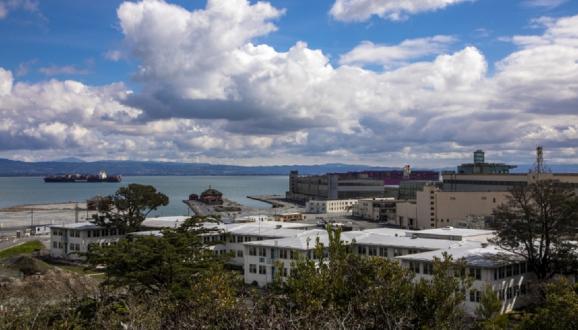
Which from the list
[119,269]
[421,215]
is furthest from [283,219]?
[119,269]

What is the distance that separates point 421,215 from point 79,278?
61.7m

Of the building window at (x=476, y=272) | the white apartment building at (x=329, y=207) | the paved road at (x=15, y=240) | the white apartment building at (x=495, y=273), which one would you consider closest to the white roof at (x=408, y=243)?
the white apartment building at (x=495, y=273)

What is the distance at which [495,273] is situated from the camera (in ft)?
108

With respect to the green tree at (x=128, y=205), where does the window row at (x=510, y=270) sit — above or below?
below

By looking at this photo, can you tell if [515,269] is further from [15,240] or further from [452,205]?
[15,240]

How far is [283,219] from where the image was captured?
320 feet

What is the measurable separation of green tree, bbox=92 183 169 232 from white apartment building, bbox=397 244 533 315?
3439cm

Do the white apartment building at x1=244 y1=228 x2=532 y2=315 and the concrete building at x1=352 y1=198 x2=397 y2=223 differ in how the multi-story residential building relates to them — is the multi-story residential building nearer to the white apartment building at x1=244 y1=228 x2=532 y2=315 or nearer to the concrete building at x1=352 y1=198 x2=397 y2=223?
the white apartment building at x1=244 y1=228 x2=532 y2=315

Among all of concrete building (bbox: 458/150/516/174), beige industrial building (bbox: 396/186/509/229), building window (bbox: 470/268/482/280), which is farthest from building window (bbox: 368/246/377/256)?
concrete building (bbox: 458/150/516/174)

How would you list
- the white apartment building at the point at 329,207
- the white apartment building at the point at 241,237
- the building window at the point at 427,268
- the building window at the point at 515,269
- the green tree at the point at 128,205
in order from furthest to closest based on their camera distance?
the white apartment building at the point at 329,207
the green tree at the point at 128,205
the white apartment building at the point at 241,237
the building window at the point at 515,269
the building window at the point at 427,268

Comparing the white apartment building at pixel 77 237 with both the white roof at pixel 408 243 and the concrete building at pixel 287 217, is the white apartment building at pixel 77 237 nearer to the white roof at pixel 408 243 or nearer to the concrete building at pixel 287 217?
the white roof at pixel 408 243

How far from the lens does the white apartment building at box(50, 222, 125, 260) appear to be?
189 ft

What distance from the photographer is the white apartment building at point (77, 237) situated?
57719 mm

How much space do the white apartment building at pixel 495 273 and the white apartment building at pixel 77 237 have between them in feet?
116
